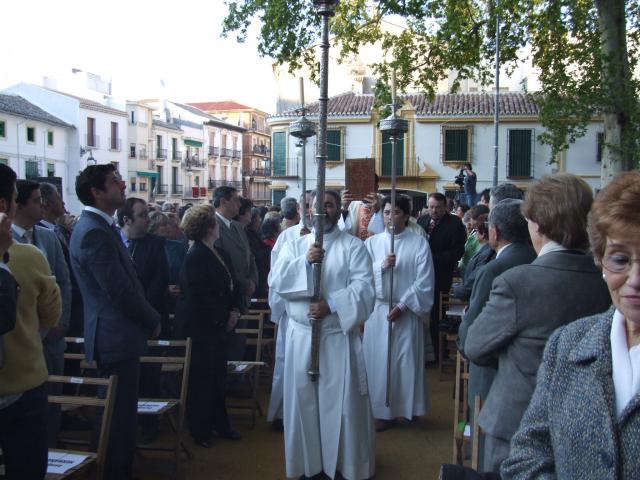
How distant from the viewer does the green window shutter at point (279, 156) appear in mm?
29969

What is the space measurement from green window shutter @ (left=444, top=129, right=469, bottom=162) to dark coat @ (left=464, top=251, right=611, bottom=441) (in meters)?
26.4

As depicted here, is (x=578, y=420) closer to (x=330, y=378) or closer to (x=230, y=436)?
(x=330, y=378)

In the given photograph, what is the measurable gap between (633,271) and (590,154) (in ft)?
92.3

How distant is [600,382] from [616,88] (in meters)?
8.51

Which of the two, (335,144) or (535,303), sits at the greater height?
(335,144)

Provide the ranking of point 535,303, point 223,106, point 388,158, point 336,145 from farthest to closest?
point 223,106 < point 336,145 < point 388,158 < point 535,303

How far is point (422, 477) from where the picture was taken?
4352mm

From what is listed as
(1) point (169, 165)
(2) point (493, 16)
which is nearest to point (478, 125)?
(2) point (493, 16)

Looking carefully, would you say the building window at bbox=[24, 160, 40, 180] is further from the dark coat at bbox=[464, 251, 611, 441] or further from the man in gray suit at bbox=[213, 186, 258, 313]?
the dark coat at bbox=[464, 251, 611, 441]

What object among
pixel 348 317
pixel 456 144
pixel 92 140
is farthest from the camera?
pixel 92 140

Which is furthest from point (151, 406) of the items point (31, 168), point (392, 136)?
point (31, 168)

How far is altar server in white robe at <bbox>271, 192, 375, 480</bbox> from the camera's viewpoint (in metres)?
3.98

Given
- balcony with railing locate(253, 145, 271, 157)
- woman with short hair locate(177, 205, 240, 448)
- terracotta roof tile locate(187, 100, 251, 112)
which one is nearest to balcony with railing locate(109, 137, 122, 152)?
balcony with railing locate(253, 145, 271, 157)

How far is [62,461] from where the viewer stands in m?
3.28
